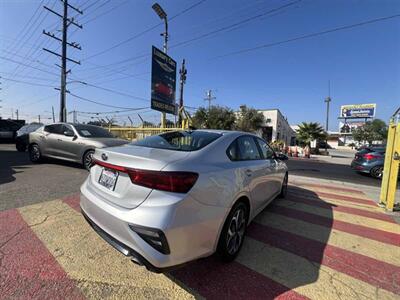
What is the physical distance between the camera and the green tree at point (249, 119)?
108 feet

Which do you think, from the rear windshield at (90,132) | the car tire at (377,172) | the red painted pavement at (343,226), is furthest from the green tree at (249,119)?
the red painted pavement at (343,226)

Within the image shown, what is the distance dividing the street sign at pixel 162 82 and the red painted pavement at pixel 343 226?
9105 millimetres

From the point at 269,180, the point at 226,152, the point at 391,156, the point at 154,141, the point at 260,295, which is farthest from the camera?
the point at 391,156

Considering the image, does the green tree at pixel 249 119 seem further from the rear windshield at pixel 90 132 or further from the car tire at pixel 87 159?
the car tire at pixel 87 159

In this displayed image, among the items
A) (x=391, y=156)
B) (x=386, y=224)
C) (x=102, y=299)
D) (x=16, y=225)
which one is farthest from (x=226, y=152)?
(x=391, y=156)

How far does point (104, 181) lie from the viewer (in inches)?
96.1

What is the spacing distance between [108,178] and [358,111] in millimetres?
Answer: 71847

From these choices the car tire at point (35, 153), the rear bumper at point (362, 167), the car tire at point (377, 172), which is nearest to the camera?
the car tire at point (35, 153)

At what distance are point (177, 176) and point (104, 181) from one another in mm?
944

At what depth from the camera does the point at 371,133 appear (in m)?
52.1

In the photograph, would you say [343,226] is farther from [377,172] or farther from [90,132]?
[377,172]

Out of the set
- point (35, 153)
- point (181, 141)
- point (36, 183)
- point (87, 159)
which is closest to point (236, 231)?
point (181, 141)

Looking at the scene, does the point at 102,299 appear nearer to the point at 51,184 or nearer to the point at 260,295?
the point at 260,295

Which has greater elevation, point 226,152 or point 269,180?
point 226,152
